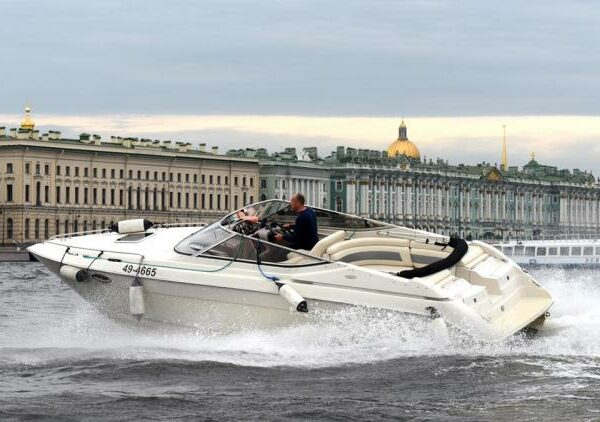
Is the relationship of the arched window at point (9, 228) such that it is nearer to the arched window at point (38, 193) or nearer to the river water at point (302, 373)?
the arched window at point (38, 193)

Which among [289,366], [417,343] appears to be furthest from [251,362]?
[417,343]

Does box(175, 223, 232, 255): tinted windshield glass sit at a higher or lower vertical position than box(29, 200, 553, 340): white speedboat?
higher

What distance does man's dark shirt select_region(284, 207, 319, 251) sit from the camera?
17.8 meters

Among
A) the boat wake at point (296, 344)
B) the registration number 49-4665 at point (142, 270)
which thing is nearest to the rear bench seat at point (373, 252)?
the boat wake at point (296, 344)

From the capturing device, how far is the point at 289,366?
16.0 m

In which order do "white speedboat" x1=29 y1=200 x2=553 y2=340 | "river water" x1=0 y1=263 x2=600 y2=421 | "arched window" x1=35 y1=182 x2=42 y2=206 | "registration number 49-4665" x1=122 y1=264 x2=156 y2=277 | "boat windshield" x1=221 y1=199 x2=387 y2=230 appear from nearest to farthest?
1. "river water" x1=0 y1=263 x2=600 y2=421
2. "white speedboat" x1=29 y1=200 x2=553 y2=340
3. "registration number 49-4665" x1=122 y1=264 x2=156 y2=277
4. "boat windshield" x1=221 y1=199 x2=387 y2=230
5. "arched window" x1=35 y1=182 x2=42 y2=206

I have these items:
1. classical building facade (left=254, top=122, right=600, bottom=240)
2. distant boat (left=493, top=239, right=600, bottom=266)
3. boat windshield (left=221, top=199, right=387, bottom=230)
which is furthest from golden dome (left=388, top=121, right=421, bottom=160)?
boat windshield (left=221, top=199, right=387, bottom=230)

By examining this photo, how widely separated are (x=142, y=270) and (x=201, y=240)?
0.67m

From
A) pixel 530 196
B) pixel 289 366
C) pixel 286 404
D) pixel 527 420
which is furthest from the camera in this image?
pixel 530 196

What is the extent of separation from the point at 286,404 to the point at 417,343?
95.4 inches

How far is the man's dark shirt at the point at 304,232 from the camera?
17.8 m

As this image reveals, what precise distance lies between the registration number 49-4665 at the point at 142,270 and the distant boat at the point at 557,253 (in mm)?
63637

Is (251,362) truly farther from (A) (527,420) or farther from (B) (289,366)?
(A) (527,420)

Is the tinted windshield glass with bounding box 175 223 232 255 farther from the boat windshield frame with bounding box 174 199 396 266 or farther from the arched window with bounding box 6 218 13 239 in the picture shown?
the arched window with bounding box 6 218 13 239
